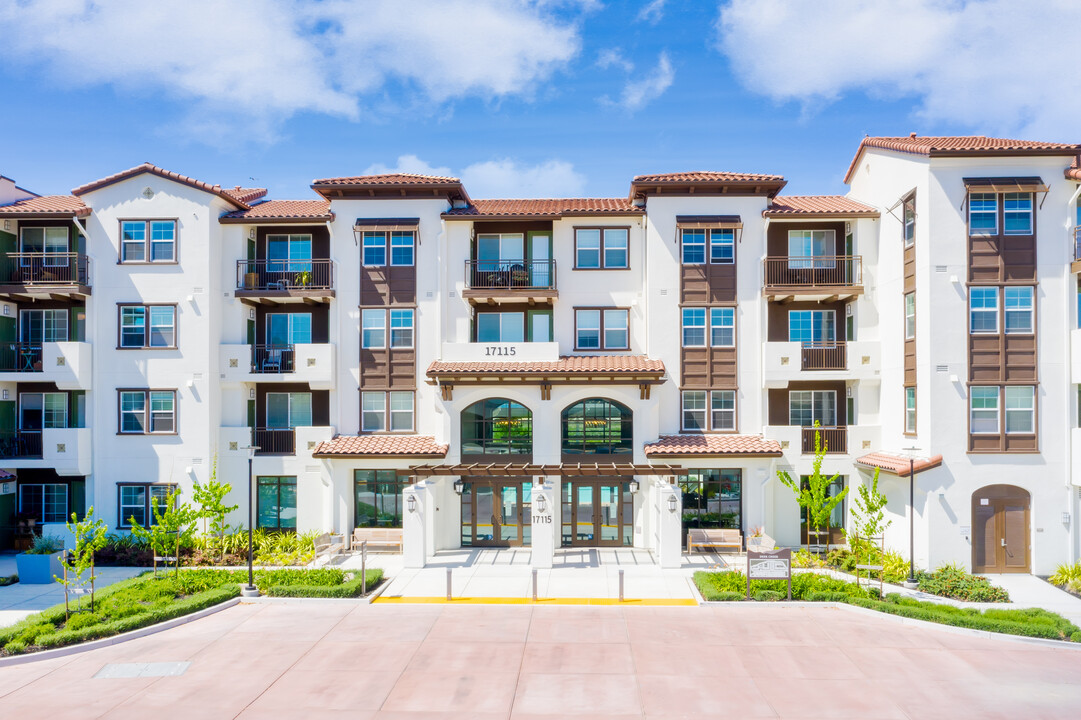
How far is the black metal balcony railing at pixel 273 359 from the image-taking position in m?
25.5

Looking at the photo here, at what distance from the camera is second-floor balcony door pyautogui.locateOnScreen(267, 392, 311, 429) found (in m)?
26.0

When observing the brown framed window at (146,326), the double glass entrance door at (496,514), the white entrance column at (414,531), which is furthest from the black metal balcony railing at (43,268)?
the double glass entrance door at (496,514)

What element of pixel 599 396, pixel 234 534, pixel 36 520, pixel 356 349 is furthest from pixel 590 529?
pixel 36 520

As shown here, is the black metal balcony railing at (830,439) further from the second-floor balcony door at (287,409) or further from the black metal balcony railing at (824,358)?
the second-floor balcony door at (287,409)

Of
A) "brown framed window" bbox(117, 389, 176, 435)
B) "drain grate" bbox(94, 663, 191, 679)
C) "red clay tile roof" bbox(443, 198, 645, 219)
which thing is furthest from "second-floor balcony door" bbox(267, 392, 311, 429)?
"drain grate" bbox(94, 663, 191, 679)

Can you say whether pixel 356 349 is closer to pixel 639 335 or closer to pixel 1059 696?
pixel 639 335

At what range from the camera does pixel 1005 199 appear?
21.1m

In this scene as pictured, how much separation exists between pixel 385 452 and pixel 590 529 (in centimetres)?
789

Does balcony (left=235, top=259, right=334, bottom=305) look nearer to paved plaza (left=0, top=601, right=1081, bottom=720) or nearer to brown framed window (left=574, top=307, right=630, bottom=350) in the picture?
brown framed window (left=574, top=307, right=630, bottom=350)

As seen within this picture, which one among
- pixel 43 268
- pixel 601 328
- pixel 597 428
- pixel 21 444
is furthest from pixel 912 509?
pixel 43 268

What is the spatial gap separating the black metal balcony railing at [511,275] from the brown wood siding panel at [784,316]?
8.35m

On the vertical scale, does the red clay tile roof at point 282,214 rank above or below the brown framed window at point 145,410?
above

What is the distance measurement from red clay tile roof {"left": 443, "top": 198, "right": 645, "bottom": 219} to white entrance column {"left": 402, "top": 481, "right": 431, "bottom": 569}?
10.4 meters

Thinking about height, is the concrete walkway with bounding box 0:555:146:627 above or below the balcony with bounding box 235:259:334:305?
below
